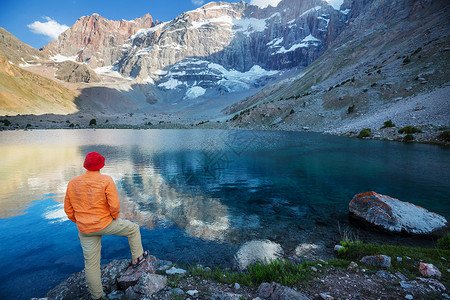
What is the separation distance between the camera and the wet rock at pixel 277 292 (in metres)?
4.41

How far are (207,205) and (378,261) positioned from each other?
8640 millimetres

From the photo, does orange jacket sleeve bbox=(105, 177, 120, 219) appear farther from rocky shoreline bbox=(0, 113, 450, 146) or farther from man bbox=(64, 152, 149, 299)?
rocky shoreline bbox=(0, 113, 450, 146)

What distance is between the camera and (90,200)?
4.93m

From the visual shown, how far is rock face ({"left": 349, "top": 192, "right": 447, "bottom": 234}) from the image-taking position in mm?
8914

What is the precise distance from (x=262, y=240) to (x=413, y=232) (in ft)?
19.5

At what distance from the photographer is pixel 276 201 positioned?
1356cm

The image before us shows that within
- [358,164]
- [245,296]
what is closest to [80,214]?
[245,296]

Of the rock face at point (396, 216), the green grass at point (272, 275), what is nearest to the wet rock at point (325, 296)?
the green grass at point (272, 275)

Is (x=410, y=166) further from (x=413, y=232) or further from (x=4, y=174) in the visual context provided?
(x=4, y=174)

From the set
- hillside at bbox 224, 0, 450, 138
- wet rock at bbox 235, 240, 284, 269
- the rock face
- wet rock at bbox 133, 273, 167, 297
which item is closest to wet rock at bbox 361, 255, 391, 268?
wet rock at bbox 235, 240, 284, 269

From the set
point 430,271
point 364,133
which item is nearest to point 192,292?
point 430,271

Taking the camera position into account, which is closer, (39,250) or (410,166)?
(39,250)

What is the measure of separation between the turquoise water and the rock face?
65cm

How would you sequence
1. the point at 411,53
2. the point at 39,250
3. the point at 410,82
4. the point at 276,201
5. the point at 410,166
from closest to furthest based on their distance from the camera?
1. the point at 39,250
2. the point at 276,201
3. the point at 410,166
4. the point at 410,82
5. the point at 411,53
